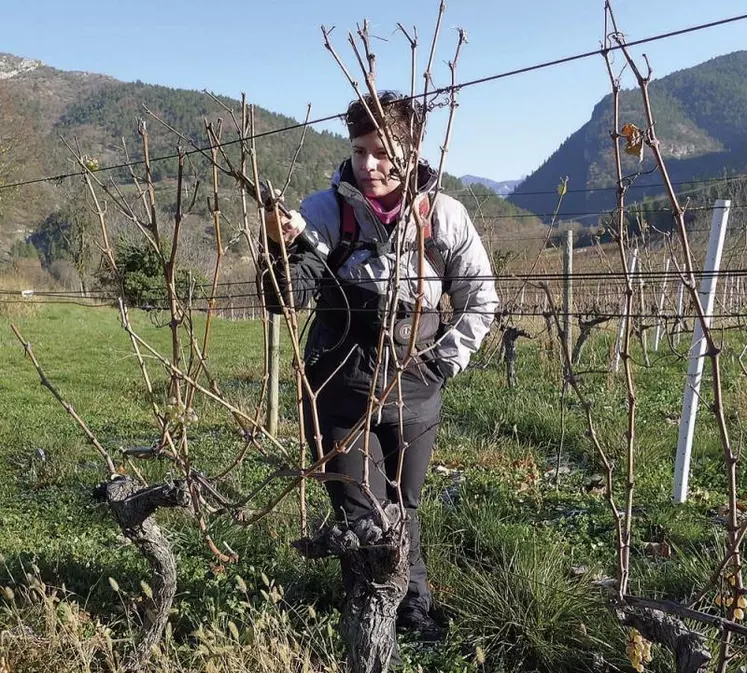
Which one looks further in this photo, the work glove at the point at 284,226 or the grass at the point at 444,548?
the grass at the point at 444,548

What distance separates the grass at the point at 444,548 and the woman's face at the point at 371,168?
1190mm

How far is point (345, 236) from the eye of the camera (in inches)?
73.7

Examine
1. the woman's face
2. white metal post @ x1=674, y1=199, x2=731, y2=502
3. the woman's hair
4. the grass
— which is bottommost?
the grass

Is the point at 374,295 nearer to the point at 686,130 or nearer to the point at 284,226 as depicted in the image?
the point at 284,226

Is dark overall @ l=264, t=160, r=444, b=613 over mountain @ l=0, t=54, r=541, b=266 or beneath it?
beneath

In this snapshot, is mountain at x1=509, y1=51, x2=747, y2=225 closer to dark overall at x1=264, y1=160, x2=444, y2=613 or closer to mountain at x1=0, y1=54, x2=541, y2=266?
mountain at x1=0, y1=54, x2=541, y2=266

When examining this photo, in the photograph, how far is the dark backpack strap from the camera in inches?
73.7

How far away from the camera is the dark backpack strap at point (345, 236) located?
1871mm

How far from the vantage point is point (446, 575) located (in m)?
2.57

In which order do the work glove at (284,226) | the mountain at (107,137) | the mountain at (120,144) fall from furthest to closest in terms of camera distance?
1. the mountain at (107,137)
2. the mountain at (120,144)
3. the work glove at (284,226)

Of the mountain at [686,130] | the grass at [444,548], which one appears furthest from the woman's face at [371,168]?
the mountain at [686,130]

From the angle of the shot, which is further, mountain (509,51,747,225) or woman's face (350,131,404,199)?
mountain (509,51,747,225)

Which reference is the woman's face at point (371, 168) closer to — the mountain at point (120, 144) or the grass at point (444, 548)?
the mountain at point (120, 144)

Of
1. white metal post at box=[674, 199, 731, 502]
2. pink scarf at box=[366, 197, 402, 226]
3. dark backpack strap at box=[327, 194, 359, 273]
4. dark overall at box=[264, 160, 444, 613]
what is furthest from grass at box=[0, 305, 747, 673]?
pink scarf at box=[366, 197, 402, 226]
